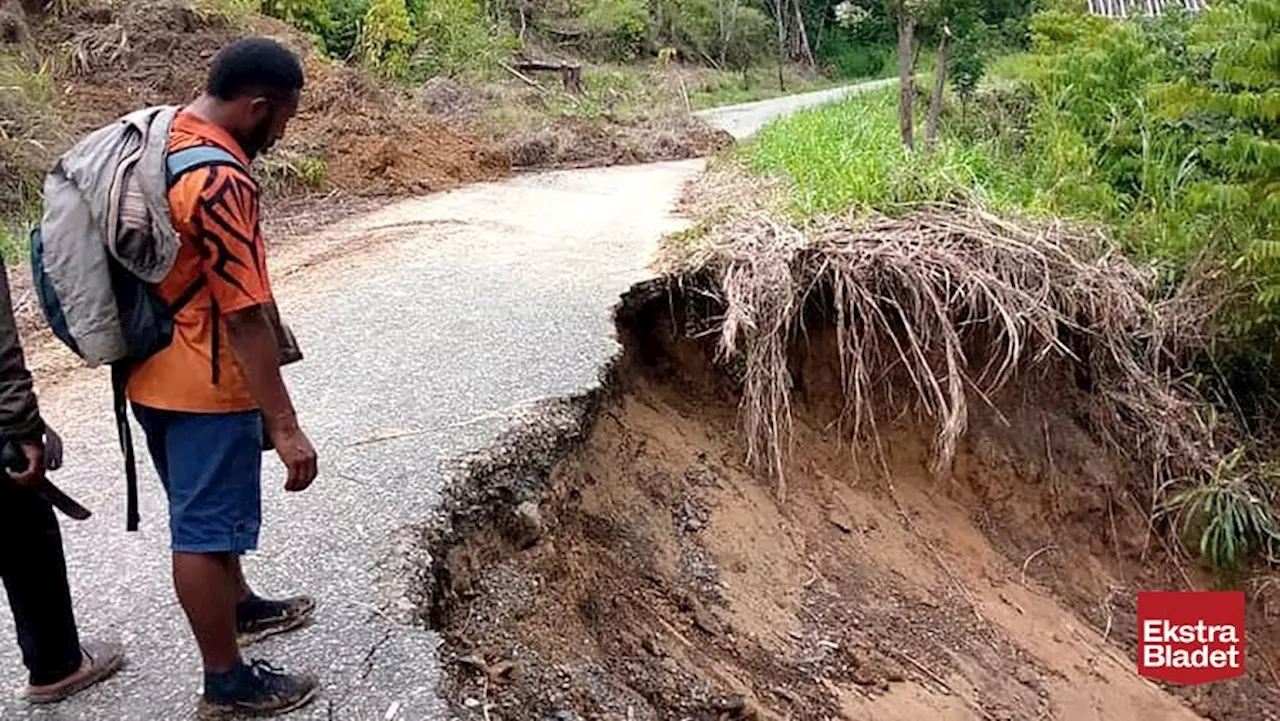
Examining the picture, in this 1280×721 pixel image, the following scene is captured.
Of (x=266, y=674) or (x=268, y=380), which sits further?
(x=266, y=674)

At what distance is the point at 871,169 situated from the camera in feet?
22.5

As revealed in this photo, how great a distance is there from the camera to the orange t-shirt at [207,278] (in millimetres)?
2447

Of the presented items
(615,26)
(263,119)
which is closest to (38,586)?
(263,119)

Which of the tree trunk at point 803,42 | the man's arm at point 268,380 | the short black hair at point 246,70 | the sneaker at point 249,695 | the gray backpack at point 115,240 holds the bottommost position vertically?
the sneaker at point 249,695

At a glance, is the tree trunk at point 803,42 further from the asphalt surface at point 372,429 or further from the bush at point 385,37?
the asphalt surface at point 372,429

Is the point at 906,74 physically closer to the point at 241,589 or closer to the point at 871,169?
the point at 871,169

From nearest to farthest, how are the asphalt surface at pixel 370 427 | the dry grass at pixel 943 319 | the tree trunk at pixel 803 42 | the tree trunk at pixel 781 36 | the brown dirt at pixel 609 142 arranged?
the asphalt surface at pixel 370 427, the dry grass at pixel 943 319, the brown dirt at pixel 609 142, the tree trunk at pixel 781 36, the tree trunk at pixel 803 42

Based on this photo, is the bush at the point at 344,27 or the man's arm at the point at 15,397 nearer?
the man's arm at the point at 15,397

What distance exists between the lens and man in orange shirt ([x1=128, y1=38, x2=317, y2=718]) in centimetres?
248

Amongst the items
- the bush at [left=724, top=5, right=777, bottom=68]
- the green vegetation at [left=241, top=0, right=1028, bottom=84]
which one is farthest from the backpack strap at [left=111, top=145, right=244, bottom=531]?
the bush at [left=724, top=5, right=777, bottom=68]

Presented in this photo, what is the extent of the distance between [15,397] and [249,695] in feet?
2.96

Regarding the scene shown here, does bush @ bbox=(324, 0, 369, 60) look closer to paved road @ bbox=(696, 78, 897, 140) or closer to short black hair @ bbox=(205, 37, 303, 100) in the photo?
paved road @ bbox=(696, 78, 897, 140)

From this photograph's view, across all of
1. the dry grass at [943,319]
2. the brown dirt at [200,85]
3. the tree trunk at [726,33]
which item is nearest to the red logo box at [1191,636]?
the dry grass at [943,319]

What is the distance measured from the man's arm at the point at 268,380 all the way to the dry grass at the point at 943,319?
3217 mm
